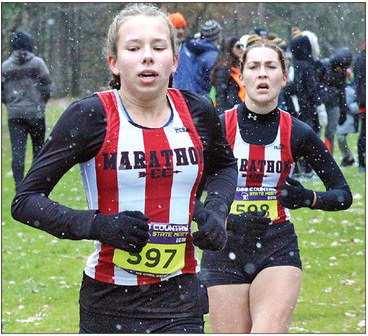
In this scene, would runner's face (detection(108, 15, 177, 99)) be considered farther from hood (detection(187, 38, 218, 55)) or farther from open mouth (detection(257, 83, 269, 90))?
hood (detection(187, 38, 218, 55))

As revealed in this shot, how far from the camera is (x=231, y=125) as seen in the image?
4773 millimetres

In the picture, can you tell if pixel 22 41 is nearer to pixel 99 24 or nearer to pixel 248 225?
pixel 248 225

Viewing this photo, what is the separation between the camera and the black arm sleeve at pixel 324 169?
15.0 feet

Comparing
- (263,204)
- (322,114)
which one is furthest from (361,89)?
(263,204)

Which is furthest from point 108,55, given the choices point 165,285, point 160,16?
point 165,285

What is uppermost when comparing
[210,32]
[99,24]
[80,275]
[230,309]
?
[99,24]

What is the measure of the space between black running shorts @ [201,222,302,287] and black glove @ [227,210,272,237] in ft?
0.17

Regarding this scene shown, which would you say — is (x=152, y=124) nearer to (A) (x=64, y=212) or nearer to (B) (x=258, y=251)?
(A) (x=64, y=212)

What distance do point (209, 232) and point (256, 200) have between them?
4.79 ft

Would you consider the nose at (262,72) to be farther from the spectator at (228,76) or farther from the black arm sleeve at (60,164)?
the spectator at (228,76)

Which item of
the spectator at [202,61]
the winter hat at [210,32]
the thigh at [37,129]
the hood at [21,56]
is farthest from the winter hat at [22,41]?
the winter hat at [210,32]

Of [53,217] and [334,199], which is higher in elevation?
[53,217]

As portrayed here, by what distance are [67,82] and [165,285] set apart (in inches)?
715

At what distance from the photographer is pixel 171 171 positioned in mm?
3340
